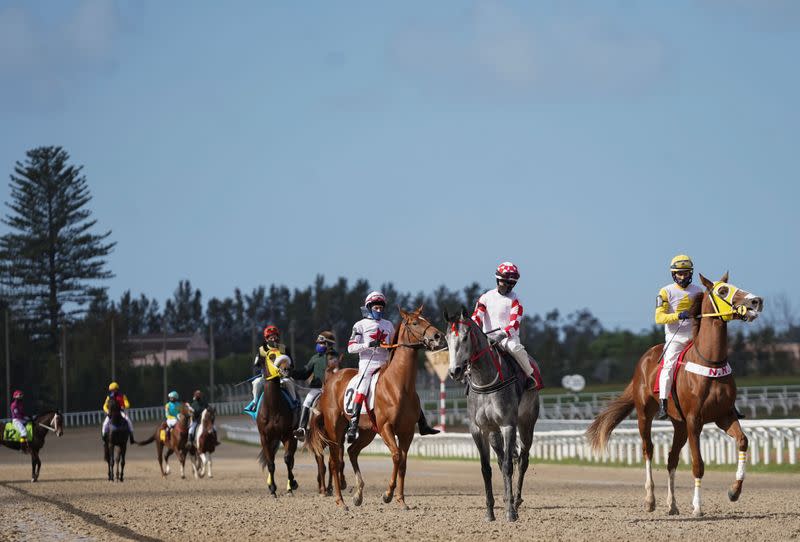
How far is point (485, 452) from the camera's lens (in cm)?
1476

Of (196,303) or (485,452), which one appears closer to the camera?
(485,452)

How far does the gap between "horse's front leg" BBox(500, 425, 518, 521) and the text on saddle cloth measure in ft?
11.1

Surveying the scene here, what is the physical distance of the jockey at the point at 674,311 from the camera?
15.3 meters

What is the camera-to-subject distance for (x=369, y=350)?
18000 mm

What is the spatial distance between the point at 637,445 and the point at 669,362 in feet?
56.0

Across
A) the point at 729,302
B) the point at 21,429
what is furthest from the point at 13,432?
the point at 729,302

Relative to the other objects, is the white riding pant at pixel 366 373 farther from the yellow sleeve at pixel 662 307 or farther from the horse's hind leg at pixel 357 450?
the yellow sleeve at pixel 662 307

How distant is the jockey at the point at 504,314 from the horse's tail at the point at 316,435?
5.14m

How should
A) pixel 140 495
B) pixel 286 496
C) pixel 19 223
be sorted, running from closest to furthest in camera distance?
pixel 286 496, pixel 140 495, pixel 19 223

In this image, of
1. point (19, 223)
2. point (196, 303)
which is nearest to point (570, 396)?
point (19, 223)

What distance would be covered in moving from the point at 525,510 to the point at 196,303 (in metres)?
175

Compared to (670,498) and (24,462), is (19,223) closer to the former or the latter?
(24,462)

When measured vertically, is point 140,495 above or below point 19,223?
below

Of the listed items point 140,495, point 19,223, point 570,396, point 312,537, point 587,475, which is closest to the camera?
point 312,537
